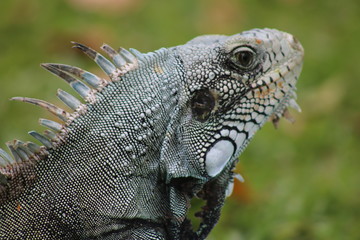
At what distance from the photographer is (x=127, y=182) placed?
2920 mm

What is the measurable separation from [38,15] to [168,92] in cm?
481

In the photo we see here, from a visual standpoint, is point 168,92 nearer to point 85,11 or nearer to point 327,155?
point 327,155

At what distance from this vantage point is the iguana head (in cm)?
302

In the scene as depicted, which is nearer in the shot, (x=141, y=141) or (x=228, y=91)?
(x=141, y=141)

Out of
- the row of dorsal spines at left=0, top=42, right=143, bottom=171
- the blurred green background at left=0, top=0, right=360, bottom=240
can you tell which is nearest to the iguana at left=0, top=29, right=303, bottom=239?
the row of dorsal spines at left=0, top=42, right=143, bottom=171

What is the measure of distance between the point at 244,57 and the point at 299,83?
404cm

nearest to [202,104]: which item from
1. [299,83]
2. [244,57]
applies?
[244,57]

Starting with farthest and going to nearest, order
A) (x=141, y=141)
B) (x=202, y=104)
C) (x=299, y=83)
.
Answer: (x=299, y=83) < (x=202, y=104) < (x=141, y=141)

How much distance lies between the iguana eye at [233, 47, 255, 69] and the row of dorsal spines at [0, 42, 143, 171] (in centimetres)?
49

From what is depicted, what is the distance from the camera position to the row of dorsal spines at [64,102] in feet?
9.36

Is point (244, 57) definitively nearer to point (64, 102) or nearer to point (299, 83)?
point (64, 102)

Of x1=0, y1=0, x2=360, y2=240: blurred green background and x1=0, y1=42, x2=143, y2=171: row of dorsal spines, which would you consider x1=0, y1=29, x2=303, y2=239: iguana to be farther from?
x1=0, y1=0, x2=360, y2=240: blurred green background

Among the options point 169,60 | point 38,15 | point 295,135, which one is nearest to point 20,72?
point 38,15

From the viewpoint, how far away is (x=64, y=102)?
2.97 meters
